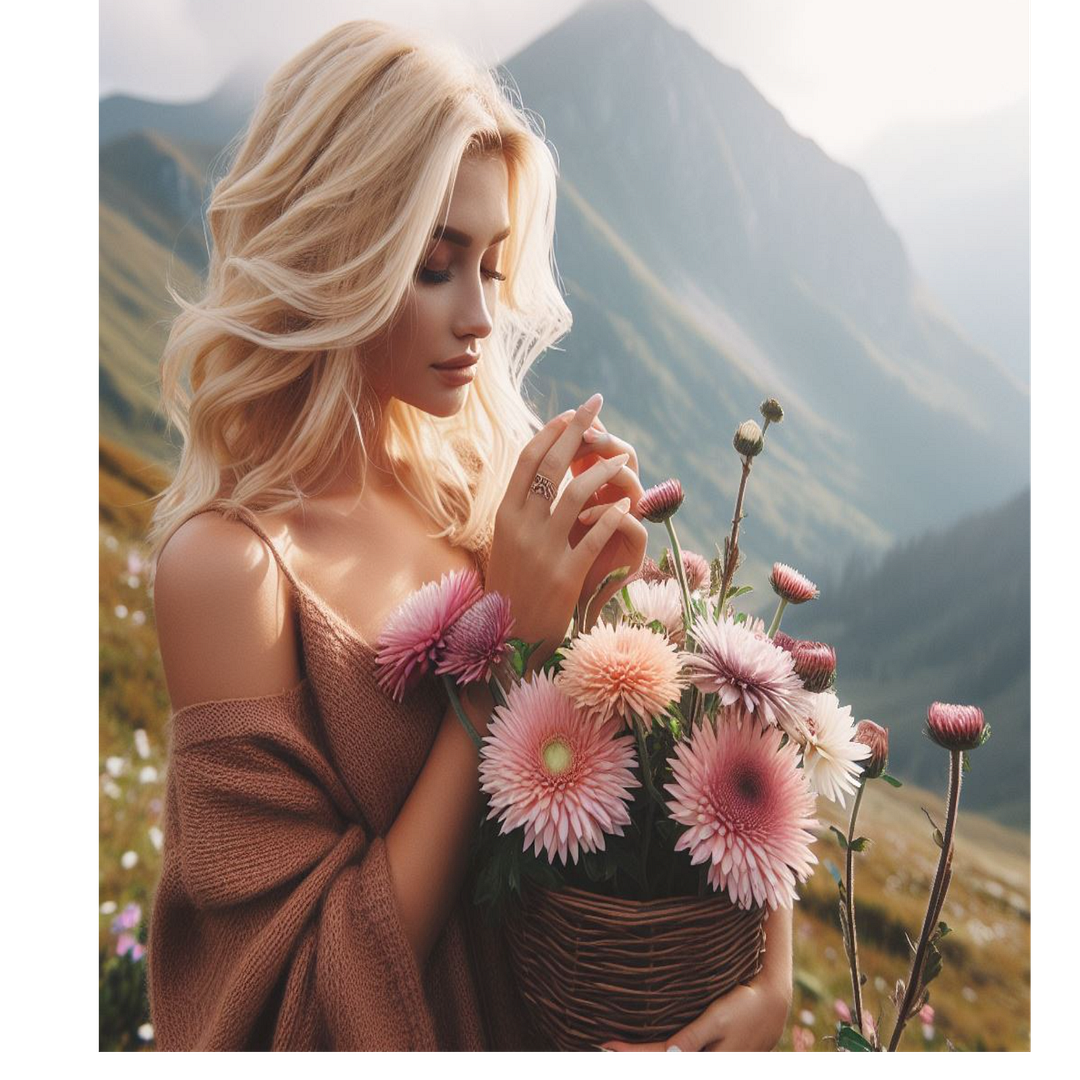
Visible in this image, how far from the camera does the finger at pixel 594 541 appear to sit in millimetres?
715

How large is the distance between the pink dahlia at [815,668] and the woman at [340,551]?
177mm

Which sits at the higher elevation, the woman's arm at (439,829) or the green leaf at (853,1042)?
the woman's arm at (439,829)

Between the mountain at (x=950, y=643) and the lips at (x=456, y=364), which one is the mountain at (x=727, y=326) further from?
the lips at (x=456, y=364)

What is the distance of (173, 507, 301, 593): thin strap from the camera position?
77 cm

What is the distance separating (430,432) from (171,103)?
68 cm

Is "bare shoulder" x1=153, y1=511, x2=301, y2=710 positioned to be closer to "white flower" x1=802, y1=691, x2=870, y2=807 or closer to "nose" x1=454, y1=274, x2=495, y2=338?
"nose" x1=454, y1=274, x2=495, y2=338

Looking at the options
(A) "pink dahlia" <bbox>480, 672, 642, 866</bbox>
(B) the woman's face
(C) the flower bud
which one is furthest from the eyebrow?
(C) the flower bud

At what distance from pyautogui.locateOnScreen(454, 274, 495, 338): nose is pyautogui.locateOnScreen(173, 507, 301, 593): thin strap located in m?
0.26

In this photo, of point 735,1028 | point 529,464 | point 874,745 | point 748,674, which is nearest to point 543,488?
point 529,464

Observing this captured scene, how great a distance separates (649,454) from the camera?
164 cm

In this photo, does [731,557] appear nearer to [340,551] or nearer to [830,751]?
[830,751]

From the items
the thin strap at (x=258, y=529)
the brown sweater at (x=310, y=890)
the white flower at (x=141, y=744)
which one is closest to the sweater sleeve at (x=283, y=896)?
the brown sweater at (x=310, y=890)
